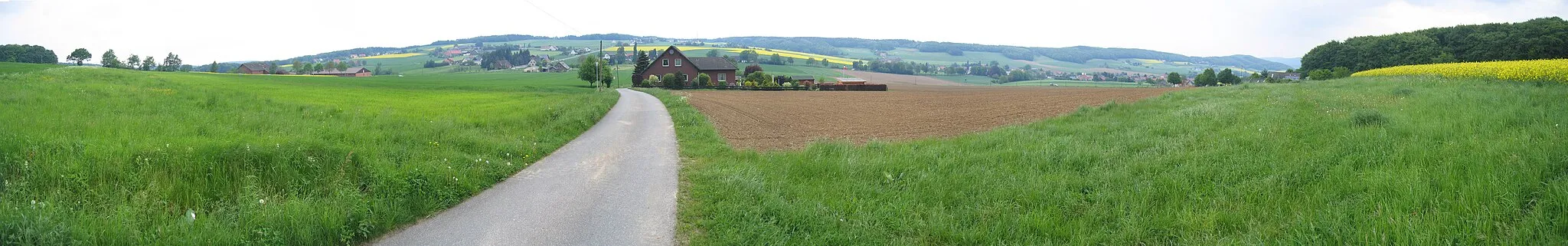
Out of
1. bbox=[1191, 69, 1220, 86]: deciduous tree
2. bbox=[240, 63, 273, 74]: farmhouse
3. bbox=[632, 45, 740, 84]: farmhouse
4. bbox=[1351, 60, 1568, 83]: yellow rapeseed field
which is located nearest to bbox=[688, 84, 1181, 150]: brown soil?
bbox=[1351, 60, 1568, 83]: yellow rapeseed field

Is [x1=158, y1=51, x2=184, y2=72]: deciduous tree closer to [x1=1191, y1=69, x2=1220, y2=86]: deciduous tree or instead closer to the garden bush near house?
the garden bush near house

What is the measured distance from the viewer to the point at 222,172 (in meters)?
7.10

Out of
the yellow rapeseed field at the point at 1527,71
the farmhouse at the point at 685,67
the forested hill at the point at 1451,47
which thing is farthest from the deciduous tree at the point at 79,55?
the forested hill at the point at 1451,47

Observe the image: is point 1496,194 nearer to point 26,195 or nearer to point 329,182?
point 329,182

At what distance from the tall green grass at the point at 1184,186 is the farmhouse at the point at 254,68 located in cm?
11441

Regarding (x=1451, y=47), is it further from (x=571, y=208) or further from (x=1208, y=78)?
(x=571, y=208)

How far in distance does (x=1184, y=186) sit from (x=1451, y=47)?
82.7 meters

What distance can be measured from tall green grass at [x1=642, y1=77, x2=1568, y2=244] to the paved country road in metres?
0.41

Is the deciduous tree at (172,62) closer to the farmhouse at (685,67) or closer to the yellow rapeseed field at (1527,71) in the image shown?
the farmhouse at (685,67)

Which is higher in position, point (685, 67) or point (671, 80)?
point (685, 67)

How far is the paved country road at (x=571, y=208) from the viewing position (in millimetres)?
5938

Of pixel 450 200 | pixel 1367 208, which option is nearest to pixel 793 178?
pixel 450 200

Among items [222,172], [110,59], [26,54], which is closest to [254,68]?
[110,59]

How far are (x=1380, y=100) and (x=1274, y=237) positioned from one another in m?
14.6
